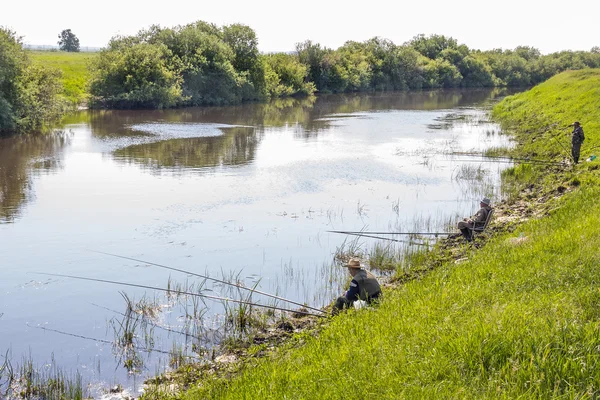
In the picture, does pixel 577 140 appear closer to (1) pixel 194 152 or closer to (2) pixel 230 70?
(1) pixel 194 152

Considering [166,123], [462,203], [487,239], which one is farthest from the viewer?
[166,123]

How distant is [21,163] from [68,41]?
12485 cm

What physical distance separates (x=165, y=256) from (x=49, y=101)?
37020 millimetres

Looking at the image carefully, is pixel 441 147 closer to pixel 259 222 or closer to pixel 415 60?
pixel 259 222

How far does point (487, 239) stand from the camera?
51.1 feet

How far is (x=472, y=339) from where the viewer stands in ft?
23.0

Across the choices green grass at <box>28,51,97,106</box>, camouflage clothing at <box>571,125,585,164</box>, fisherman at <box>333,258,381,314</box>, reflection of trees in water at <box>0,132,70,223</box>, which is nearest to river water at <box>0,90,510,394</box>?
reflection of trees in water at <box>0,132,70,223</box>

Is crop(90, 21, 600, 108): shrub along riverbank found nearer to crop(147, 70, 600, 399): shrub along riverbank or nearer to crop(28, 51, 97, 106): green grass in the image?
crop(28, 51, 97, 106): green grass

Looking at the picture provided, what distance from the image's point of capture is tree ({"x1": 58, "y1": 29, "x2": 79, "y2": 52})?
14162 centimetres

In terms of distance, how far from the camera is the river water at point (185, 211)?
12602mm

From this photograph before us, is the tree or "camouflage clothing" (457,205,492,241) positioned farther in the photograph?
the tree

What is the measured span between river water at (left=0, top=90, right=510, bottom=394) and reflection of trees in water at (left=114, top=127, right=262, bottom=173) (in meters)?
0.12

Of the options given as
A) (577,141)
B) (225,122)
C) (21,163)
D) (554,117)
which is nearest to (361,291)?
(577,141)

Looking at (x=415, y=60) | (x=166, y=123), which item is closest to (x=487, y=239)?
(x=166, y=123)
